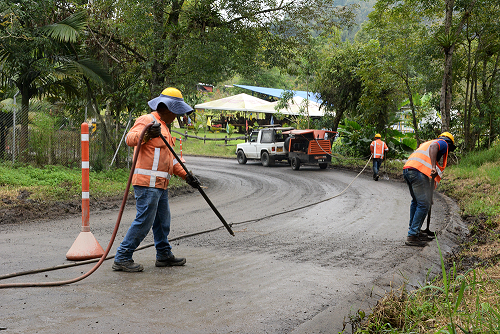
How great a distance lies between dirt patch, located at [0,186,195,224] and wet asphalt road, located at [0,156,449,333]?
0.45m

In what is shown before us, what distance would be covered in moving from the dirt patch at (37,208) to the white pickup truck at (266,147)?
1273 centimetres

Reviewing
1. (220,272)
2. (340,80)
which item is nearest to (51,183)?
(220,272)

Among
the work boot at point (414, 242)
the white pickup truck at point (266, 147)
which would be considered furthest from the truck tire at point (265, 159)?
the work boot at point (414, 242)

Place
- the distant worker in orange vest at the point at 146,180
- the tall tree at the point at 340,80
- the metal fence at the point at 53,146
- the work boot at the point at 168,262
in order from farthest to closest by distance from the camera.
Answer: the tall tree at the point at 340,80, the metal fence at the point at 53,146, the work boot at the point at 168,262, the distant worker in orange vest at the point at 146,180

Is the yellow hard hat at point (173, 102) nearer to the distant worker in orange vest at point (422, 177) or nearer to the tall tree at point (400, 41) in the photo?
the distant worker in orange vest at point (422, 177)

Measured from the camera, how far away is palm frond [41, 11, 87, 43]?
1195cm

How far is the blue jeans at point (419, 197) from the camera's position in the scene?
274 inches

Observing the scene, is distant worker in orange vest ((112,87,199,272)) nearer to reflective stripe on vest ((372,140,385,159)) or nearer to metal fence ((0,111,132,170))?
metal fence ((0,111,132,170))

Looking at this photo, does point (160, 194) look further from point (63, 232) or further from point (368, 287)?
point (63, 232)

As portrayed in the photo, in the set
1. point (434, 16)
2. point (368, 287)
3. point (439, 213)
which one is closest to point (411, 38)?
point (434, 16)

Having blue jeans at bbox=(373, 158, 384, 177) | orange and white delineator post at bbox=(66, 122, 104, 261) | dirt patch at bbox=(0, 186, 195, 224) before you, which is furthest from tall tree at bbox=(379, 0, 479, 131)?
orange and white delineator post at bbox=(66, 122, 104, 261)

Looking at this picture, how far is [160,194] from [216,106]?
101 feet

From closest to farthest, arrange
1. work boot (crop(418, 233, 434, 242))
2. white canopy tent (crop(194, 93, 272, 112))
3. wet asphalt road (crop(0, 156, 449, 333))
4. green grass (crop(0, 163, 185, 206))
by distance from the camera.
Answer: wet asphalt road (crop(0, 156, 449, 333)), work boot (crop(418, 233, 434, 242)), green grass (crop(0, 163, 185, 206)), white canopy tent (crop(194, 93, 272, 112))

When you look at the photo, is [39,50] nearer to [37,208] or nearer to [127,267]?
[37,208]
